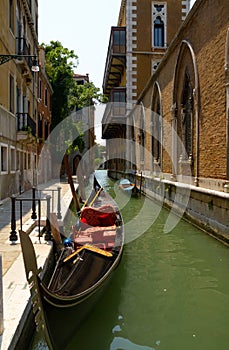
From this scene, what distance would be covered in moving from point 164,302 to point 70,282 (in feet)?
4.90

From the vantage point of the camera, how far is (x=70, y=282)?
3742 mm

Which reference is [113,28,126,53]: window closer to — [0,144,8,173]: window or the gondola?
[0,144,8,173]: window

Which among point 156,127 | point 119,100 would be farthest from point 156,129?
point 119,100

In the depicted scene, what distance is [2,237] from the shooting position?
6.24 meters

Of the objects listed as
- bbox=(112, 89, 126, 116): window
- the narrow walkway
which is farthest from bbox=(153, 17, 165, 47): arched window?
the narrow walkway

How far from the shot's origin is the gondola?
2879mm

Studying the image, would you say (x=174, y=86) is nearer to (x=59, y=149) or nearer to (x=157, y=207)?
(x=157, y=207)

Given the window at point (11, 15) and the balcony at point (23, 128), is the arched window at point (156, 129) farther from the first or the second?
the window at point (11, 15)

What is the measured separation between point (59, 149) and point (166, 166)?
13601 millimetres

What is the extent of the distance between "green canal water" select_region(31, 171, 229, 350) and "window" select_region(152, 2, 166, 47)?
61.2 ft

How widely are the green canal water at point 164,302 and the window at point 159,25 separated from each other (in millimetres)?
18642

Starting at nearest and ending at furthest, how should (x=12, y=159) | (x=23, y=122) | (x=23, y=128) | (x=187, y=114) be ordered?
(x=187, y=114)
(x=12, y=159)
(x=23, y=128)
(x=23, y=122)

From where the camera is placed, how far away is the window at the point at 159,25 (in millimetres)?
23688

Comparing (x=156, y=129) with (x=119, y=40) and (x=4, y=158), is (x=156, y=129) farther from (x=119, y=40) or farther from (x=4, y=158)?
(x=119, y=40)
